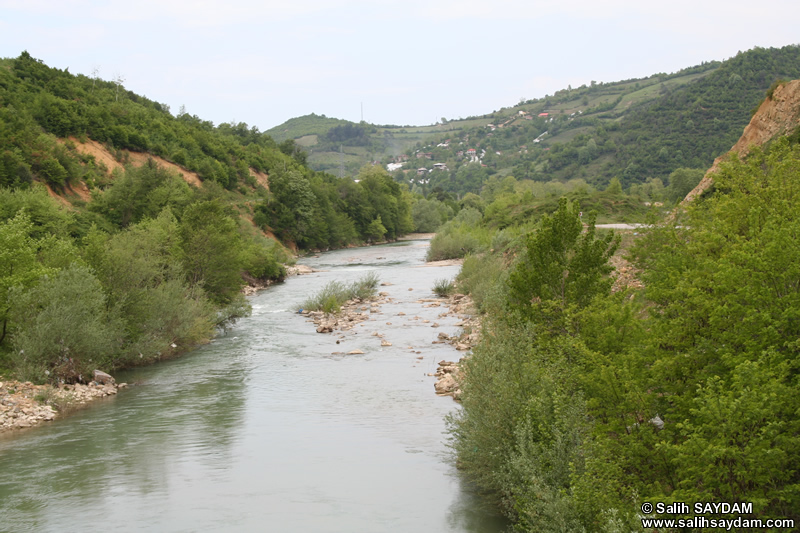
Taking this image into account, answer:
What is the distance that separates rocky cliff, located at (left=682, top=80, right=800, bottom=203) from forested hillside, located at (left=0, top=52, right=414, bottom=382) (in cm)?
2348

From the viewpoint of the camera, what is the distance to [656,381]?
8.89 metres

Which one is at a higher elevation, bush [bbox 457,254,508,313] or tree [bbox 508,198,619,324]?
tree [bbox 508,198,619,324]

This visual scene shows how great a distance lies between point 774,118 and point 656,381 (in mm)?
25156

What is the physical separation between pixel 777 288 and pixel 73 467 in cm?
1462

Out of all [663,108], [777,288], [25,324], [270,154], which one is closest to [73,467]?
[25,324]

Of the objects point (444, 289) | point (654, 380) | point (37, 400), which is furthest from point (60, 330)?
point (444, 289)

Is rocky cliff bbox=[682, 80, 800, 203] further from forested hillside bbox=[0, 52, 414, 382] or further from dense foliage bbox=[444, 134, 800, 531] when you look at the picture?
forested hillside bbox=[0, 52, 414, 382]

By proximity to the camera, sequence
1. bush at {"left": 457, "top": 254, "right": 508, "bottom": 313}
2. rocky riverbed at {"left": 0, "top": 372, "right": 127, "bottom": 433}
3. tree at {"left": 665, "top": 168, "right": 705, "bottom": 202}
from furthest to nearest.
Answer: tree at {"left": 665, "top": 168, "right": 705, "bottom": 202} → bush at {"left": 457, "top": 254, "right": 508, "bottom": 313} → rocky riverbed at {"left": 0, "top": 372, "right": 127, "bottom": 433}

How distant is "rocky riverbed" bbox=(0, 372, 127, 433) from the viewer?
714 inches

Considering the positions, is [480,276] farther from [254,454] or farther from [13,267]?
[254,454]

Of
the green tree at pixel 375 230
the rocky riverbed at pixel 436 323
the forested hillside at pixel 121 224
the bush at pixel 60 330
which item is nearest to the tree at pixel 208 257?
the forested hillside at pixel 121 224

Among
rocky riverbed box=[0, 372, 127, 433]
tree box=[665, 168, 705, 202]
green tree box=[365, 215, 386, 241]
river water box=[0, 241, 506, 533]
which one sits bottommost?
river water box=[0, 241, 506, 533]

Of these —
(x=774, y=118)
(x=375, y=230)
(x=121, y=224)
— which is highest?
(x=774, y=118)

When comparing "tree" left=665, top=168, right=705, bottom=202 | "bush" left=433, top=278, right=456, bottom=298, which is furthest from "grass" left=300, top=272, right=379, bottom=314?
"tree" left=665, top=168, right=705, bottom=202
